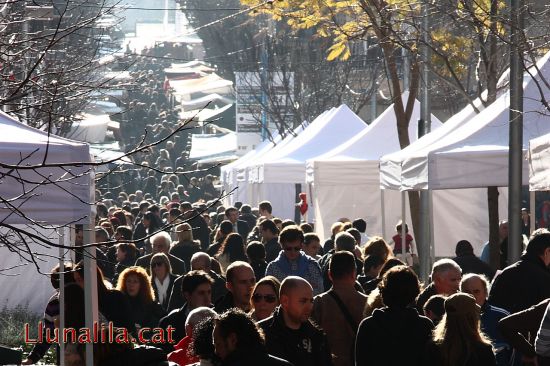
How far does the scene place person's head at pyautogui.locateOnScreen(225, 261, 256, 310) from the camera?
9.34m

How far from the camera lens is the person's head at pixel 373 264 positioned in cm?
1209

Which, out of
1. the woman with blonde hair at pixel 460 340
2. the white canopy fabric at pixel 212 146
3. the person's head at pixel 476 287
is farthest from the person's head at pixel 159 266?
the white canopy fabric at pixel 212 146

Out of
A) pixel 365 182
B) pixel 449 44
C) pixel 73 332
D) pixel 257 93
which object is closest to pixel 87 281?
pixel 73 332

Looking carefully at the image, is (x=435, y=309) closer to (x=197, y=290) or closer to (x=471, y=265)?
(x=197, y=290)

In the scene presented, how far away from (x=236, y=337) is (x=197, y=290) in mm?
3255

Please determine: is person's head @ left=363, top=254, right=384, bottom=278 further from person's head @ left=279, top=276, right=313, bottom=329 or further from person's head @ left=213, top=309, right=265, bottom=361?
person's head @ left=213, top=309, right=265, bottom=361

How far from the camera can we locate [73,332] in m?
8.88

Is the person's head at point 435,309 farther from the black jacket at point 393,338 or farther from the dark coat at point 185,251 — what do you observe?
the dark coat at point 185,251

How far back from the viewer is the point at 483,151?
14.2 meters

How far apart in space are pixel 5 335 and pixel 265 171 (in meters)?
13.9

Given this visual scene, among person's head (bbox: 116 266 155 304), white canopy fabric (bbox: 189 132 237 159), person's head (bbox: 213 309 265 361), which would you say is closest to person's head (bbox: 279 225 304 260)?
person's head (bbox: 116 266 155 304)

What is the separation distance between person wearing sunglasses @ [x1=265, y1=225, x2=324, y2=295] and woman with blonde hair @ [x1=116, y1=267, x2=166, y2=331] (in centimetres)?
123

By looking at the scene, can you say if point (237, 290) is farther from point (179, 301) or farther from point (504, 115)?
point (504, 115)

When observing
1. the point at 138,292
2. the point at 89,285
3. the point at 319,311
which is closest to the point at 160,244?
the point at 138,292
